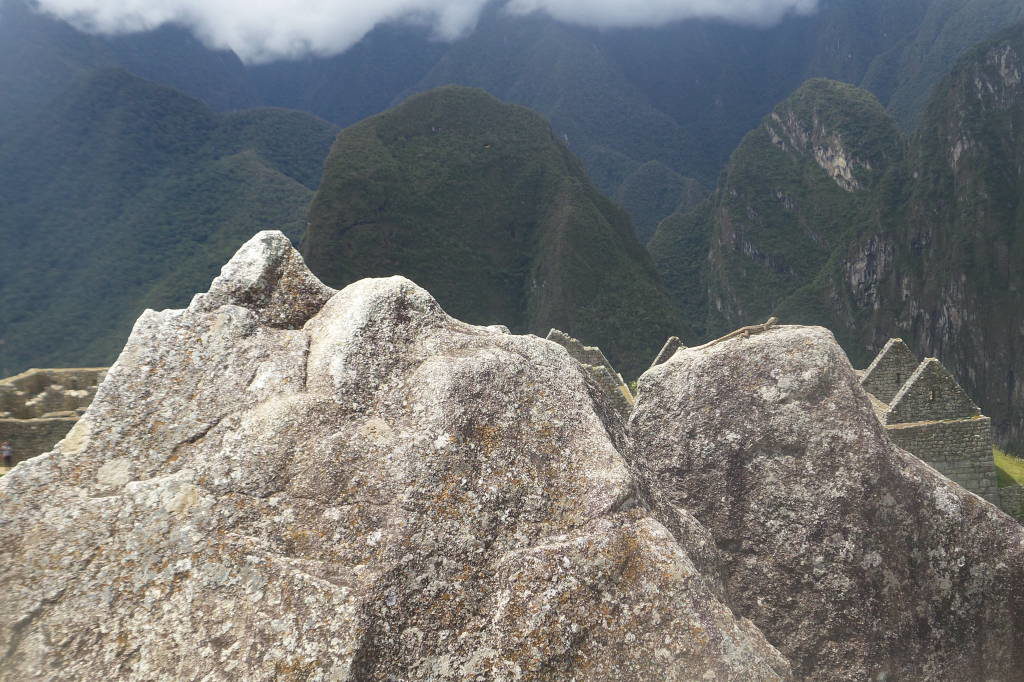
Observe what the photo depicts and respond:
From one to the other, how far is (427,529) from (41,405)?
17.4 m

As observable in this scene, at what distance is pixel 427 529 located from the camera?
4.70 m

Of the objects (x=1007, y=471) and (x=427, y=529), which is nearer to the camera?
(x=427, y=529)

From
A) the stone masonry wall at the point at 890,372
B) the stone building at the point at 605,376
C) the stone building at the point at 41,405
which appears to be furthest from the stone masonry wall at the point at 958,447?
the stone building at the point at 41,405

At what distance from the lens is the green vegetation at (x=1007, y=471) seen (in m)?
15.6

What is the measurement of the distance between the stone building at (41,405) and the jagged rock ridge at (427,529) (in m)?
13.2

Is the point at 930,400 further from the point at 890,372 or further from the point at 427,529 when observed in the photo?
the point at 427,529

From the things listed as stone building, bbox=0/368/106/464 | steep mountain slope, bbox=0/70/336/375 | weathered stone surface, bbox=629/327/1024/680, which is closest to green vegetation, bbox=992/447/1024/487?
weathered stone surface, bbox=629/327/1024/680

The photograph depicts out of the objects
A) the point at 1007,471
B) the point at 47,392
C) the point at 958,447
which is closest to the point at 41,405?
the point at 47,392

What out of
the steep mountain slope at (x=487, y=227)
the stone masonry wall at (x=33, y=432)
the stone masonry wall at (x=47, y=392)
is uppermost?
the steep mountain slope at (x=487, y=227)

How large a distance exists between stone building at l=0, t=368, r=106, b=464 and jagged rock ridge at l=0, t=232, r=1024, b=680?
521 inches

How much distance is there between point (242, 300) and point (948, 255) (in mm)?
180926

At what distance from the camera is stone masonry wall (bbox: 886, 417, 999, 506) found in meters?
14.9

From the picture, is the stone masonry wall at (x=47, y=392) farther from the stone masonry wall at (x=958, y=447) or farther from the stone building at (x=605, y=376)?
the stone masonry wall at (x=958, y=447)

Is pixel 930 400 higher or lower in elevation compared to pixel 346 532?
lower
